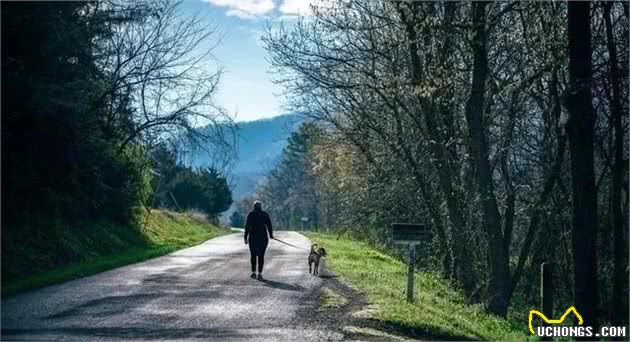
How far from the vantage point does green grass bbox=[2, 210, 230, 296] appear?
1758 centimetres

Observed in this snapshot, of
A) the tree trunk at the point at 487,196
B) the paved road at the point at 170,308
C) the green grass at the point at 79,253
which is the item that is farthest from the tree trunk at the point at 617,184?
the green grass at the point at 79,253

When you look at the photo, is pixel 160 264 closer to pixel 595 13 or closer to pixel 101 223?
pixel 101 223

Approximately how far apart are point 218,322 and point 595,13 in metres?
11.8

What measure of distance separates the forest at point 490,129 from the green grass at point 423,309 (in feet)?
4.65

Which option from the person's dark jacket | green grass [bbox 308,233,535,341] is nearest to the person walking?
the person's dark jacket

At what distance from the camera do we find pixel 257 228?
19578 millimetres

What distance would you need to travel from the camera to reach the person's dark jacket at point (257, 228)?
64.0 ft

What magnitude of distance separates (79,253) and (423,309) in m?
12.7

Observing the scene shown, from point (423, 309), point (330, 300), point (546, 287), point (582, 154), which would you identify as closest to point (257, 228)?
point (330, 300)

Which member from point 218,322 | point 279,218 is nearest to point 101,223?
point 218,322

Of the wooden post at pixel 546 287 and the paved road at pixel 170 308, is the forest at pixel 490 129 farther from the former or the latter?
the paved road at pixel 170 308

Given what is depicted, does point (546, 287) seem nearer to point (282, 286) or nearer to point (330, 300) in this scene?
point (330, 300)

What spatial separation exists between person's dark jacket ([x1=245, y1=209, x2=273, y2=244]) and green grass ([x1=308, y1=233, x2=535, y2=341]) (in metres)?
2.57

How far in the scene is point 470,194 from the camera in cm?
2422
